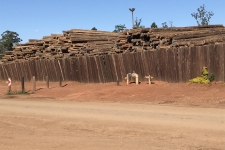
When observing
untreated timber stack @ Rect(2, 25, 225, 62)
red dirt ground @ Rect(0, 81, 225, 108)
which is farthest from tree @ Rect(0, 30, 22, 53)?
red dirt ground @ Rect(0, 81, 225, 108)

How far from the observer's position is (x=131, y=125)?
9672 millimetres

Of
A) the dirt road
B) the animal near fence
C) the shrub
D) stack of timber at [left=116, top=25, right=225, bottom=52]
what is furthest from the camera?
stack of timber at [left=116, top=25, right=225, bottom=52]

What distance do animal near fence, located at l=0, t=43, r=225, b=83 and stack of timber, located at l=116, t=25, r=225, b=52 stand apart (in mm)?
1273

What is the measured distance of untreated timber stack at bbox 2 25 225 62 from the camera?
21.4 meters

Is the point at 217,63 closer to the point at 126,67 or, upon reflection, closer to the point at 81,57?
the point at 126,67

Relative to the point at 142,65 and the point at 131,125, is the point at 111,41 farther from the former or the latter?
the point at 131,125

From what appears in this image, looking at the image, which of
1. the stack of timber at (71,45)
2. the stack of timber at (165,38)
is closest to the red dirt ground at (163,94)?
the stack of timber at (165,38)

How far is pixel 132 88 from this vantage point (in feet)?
62.1

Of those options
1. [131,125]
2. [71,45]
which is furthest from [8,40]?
[131,125]

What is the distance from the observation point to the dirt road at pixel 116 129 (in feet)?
24.8

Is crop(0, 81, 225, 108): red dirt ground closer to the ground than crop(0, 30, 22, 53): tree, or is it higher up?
closer to the ground

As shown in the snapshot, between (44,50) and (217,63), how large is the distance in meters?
17.7

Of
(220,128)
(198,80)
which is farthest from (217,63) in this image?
(220,128)

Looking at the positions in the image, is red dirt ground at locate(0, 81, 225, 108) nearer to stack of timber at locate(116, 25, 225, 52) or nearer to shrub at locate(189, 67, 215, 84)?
shrub at locate(189, 67, 215, 84)
